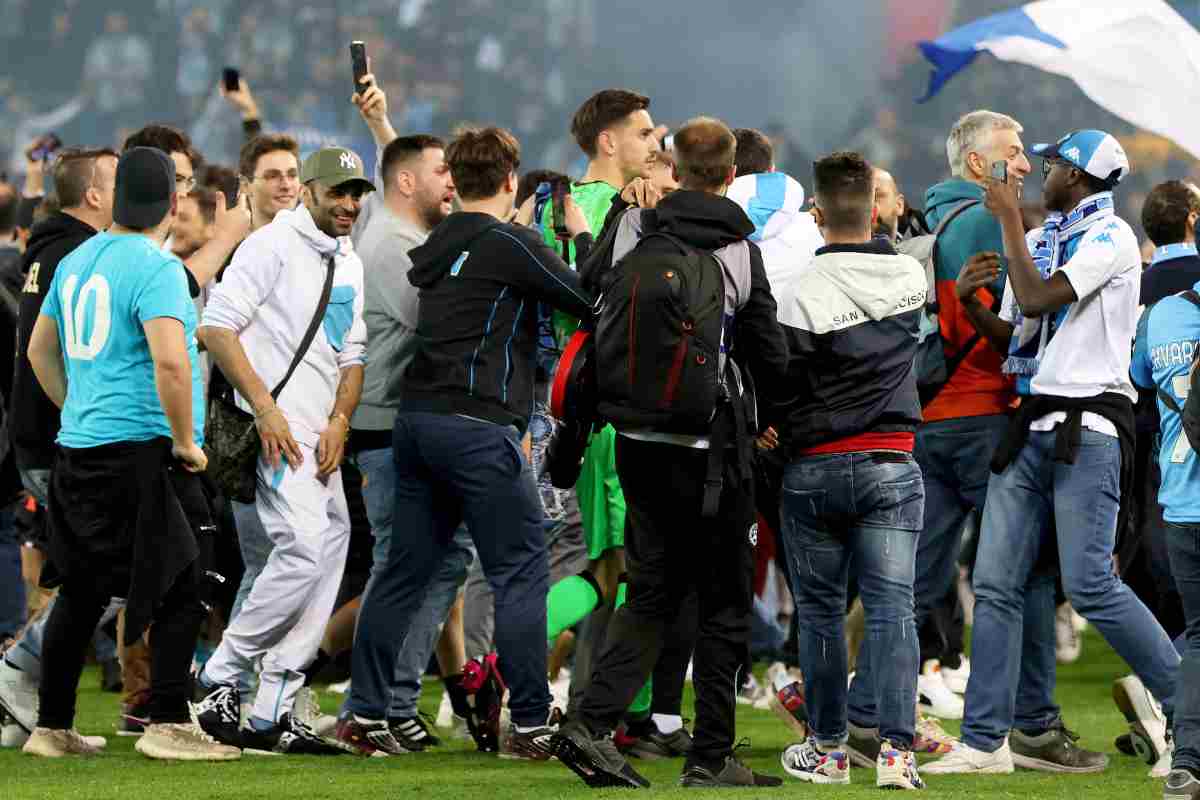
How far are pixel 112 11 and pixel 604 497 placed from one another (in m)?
14.0

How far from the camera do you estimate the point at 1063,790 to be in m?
6.11

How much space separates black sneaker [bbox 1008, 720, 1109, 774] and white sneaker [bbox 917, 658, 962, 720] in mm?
1705

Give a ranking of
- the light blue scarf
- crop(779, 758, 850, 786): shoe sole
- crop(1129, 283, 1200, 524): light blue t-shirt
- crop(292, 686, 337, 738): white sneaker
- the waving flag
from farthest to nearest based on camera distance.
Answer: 1. the waving flag
2. crop(292, 686, 337, 738): white sneaker
3. the light blue scarf
4. crop(779, 758, 850, 786): shoe sole
5. crop(1129, 283, 1200, 524): light blue t-shirt

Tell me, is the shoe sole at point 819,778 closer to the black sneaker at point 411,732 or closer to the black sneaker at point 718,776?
the black sneaker at point 718,776

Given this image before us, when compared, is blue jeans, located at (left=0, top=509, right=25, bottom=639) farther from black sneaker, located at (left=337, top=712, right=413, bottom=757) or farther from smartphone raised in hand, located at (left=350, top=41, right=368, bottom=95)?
smartphone raised in hand, located at (left=350, top=41, right=368, bottom=95)

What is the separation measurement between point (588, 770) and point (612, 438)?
70.6 inches

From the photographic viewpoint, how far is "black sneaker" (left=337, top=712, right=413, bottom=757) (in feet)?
22.5

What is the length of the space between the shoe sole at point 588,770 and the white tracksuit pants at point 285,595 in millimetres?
1337

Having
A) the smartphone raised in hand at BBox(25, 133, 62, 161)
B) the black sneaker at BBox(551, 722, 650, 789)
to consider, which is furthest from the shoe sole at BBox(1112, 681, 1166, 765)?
the smartphone raised in hand at BBox(25, 133, 62, 161)

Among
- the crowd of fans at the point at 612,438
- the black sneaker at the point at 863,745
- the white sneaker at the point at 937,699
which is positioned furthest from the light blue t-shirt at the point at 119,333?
the white sneaker at the point at 937,699

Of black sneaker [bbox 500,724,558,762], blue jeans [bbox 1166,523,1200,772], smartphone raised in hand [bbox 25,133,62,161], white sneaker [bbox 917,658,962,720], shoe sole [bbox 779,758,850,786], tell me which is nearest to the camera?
blue jeans [bbox 1166,523,1200,772]

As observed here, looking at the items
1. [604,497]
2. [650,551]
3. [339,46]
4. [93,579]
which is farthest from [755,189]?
[339,46]

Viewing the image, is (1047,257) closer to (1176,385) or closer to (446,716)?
(1176,385)

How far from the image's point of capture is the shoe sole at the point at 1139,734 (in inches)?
268
